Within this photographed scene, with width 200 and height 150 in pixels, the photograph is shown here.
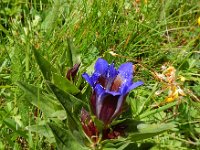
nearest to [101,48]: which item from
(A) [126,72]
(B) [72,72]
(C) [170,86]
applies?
(C) [170,86]

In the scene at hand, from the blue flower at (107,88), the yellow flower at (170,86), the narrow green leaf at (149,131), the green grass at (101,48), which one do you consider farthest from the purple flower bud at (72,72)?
the yellow flower at (170,86)

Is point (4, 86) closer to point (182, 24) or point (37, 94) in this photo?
point (37, 94)

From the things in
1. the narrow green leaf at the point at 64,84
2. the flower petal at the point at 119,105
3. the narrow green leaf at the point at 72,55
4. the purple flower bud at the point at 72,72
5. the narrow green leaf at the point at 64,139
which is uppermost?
the narrow green leaf at the point at 72,55

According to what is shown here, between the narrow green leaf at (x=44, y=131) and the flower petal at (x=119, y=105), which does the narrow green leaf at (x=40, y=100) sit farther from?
the flower petal at (x=119, y=105)

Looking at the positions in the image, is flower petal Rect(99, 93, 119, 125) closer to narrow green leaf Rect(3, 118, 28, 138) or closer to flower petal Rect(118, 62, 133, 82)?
flower petal Rect(118, 62, 133, 82)

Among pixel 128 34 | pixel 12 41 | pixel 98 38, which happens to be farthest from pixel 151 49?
pixel 12 41

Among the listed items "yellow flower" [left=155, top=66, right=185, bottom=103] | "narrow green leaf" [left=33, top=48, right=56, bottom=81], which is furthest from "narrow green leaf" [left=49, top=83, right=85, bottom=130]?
"yellow flower" [left=155, top=66, right=185, bottom=103]
